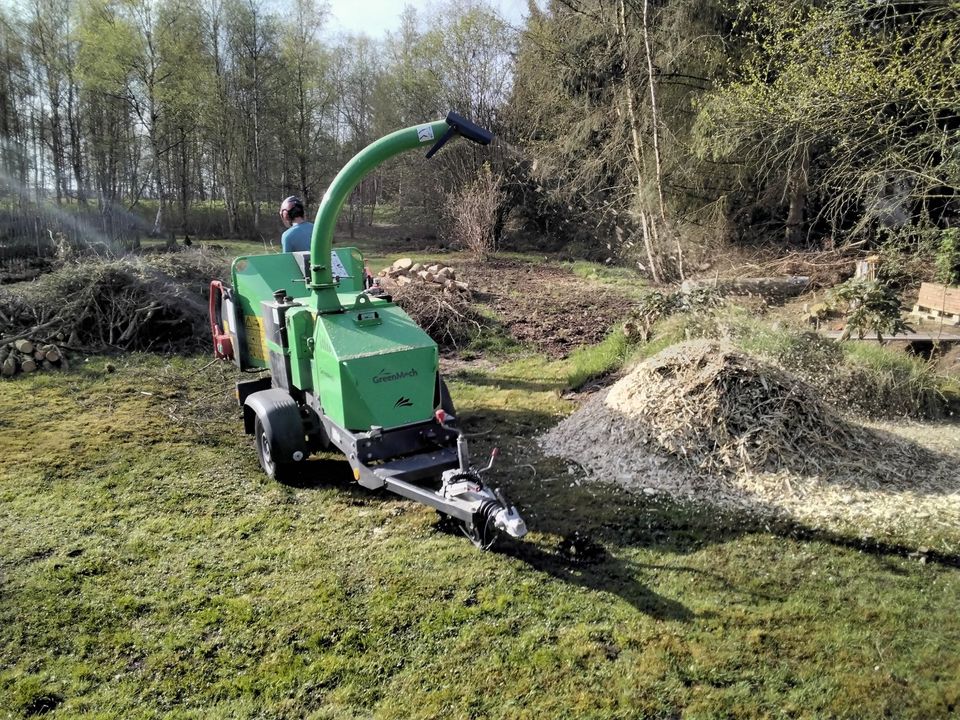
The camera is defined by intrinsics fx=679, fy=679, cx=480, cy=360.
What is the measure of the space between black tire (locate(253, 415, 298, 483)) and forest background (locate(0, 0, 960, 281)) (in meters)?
7.56

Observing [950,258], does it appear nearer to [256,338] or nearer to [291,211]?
[291,211]

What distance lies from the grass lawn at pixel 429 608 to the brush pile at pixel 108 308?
11.9 feet

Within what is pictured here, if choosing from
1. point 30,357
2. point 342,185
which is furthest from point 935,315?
point 30,357

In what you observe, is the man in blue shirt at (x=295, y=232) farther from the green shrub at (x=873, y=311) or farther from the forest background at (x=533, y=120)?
the forest background at (x=533, y=120)

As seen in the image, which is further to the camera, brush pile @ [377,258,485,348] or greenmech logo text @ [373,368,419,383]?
brush pile @ [377,258,485,348]

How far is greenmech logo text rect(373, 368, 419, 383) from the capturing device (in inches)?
163

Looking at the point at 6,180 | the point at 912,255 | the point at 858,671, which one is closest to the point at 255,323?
the point at 858,671

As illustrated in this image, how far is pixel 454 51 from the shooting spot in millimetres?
22875

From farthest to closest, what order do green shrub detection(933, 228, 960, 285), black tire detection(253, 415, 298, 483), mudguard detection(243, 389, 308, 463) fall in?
green shrub detection(933, 228, 960, 285) → black tire detection(253, 415, 298, 483) → mudguard detection(243, 389, 308, 463)

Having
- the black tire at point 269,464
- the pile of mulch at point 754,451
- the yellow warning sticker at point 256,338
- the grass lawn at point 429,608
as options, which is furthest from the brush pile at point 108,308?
the pile of mulch at point 754,451

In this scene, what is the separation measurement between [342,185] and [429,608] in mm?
2482

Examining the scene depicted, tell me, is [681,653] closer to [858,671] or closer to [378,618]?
[858,671]

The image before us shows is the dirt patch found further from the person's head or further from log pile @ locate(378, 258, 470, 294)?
the person's head

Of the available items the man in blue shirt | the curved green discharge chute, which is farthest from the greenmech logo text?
the man in blue shirt
